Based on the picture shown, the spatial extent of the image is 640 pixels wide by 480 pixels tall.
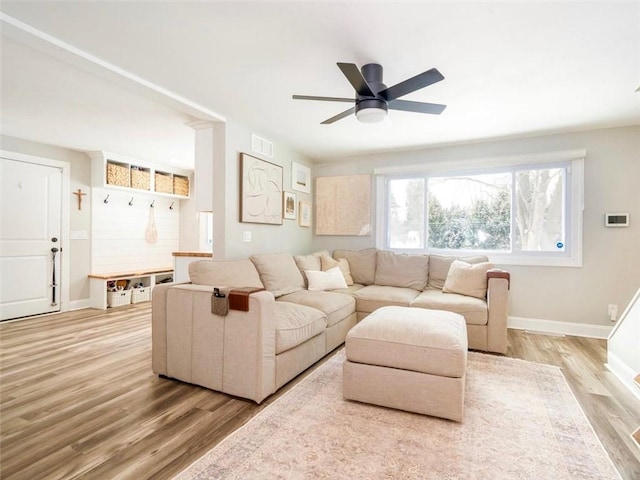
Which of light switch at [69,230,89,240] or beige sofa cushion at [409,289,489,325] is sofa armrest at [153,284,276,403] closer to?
beige sofa cushion at [409,289,489,325]

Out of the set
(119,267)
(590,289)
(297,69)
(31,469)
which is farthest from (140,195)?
(590,289)

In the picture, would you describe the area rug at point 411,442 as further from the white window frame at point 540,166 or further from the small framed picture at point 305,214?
the small framed picture at point 305,214

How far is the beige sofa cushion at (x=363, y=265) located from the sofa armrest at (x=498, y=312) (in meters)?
1.48

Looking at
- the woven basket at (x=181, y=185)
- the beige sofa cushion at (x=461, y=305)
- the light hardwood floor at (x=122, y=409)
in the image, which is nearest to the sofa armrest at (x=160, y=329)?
the light hardwood floor at (x=122, y=409)

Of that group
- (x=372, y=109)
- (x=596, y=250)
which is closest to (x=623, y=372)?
(x=596, y=250)

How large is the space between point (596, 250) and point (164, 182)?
633 cm

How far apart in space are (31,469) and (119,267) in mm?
4395

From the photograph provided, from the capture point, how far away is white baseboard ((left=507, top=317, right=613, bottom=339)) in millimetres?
3605

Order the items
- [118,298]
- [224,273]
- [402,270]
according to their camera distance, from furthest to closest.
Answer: [118,298], [402,270], [224,273]

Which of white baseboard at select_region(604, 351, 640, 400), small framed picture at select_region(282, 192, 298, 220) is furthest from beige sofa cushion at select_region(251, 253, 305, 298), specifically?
white baseboard at select_region(604, 351, 640, 400)

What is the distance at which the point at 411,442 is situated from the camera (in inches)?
66.9

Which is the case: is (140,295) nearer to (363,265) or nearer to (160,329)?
(160,329)

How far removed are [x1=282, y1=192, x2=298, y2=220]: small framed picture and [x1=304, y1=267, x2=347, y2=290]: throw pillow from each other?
1.01 metres

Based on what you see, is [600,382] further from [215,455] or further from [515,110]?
[215,455]
